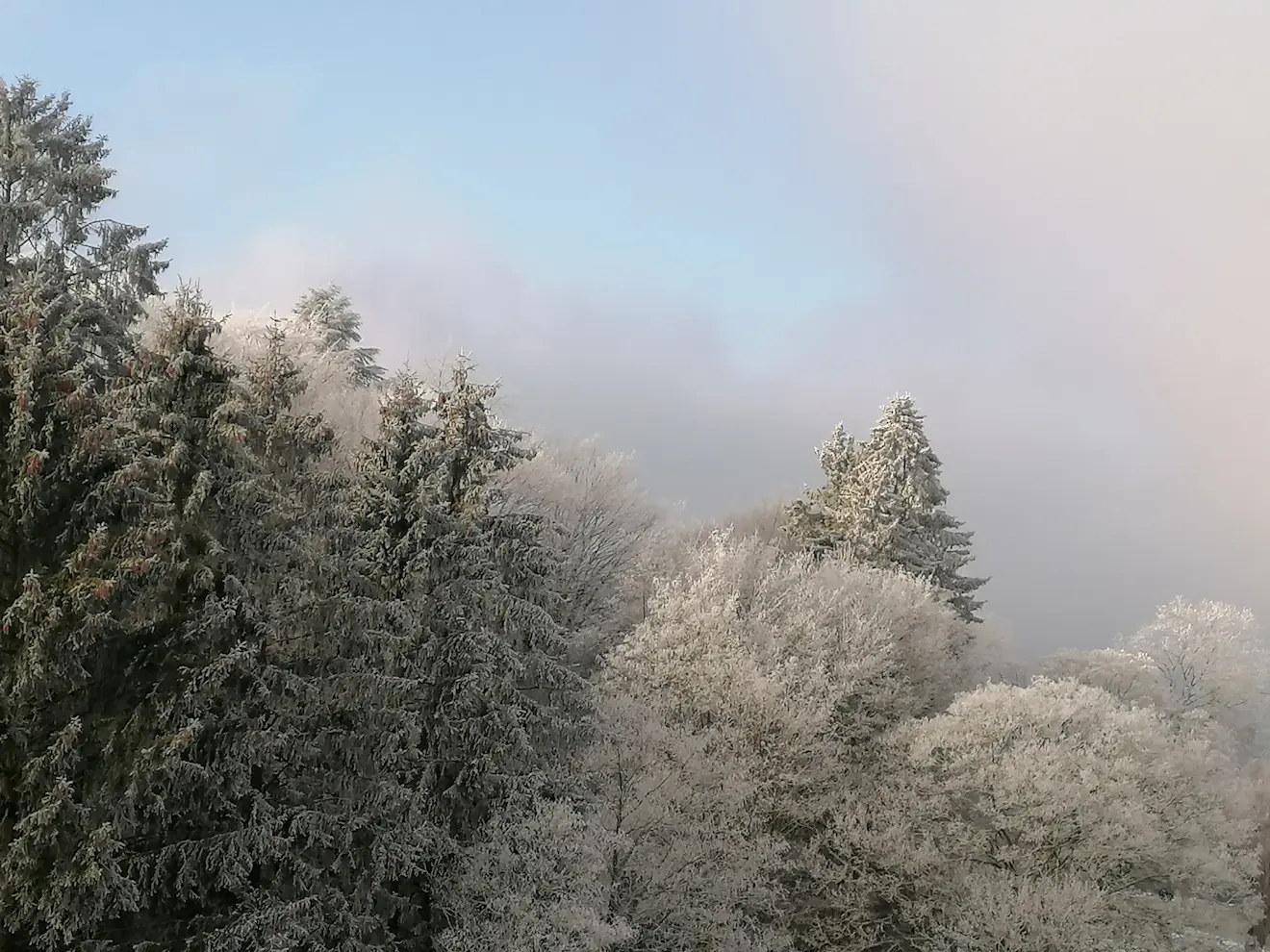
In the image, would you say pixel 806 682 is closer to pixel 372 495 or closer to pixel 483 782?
pixel 483 782

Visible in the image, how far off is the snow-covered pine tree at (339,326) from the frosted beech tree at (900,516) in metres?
19.9

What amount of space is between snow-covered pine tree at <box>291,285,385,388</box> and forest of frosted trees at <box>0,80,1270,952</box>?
9.33ft

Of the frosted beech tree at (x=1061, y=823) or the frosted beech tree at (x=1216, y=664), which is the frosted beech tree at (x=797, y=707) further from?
the frosted beech tree at (x=1216, y=664)

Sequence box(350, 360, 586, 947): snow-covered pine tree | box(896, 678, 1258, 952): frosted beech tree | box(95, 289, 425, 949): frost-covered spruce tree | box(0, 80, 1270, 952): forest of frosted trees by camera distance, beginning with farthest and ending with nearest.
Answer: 1. box(896, 678, 1258, 952): frosted beech tree
2. box(350, 360, 586, 947): snow-covered pine tree
3. box(95, 289, 425, 949): frost-covered spruce tree
4. box(0, 80, 1270, 952): forest of frosted trees

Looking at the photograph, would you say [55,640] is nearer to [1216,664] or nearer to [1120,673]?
[1120,673]

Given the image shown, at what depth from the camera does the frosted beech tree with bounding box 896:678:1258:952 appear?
24.5m

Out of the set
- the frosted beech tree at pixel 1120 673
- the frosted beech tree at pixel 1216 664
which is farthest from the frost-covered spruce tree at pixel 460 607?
the frosted beech tree at pixel 1216 664

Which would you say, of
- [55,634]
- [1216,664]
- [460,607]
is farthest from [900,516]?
[55,634]

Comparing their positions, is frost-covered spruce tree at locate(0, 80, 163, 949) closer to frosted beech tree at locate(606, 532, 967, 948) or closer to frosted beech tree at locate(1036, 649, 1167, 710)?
frosted beech tree at locate(606, 532, 967, 948)

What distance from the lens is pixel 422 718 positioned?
19562mm

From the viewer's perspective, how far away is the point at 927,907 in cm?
2581

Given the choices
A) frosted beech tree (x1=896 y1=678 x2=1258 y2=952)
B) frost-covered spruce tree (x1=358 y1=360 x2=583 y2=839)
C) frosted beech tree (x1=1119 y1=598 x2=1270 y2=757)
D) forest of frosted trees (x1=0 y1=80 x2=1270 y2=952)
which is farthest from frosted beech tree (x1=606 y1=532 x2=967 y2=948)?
frosted beech tree (x1=1119 y1=598 x2=1270 y2=757)

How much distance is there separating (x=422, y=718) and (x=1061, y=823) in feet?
55.3

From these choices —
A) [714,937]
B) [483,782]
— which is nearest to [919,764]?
[714,937]
